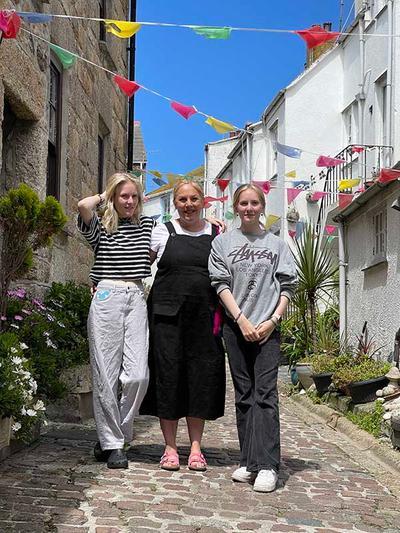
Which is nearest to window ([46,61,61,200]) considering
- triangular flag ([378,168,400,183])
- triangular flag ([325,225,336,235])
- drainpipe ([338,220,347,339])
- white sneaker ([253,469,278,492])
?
triangular flag ([378,168,400,183])

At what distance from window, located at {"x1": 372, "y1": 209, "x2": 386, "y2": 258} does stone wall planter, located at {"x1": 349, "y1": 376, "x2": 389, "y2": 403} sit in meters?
2.28

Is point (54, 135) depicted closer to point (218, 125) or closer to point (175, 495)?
point (218, 125)

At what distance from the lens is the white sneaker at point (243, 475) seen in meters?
4.38

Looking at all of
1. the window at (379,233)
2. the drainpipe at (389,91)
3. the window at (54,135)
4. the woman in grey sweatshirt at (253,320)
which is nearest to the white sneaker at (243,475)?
the woman in grey sweatshirt at (253,320)

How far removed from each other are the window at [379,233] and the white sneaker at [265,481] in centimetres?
567

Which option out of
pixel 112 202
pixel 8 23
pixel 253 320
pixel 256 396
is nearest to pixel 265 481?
pixel 256 396

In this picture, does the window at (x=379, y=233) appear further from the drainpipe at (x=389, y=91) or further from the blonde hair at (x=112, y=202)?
the blonde hair at (x=112, y=202)

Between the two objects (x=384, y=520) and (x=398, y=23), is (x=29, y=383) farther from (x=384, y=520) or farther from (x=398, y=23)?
(x=398, y=23)

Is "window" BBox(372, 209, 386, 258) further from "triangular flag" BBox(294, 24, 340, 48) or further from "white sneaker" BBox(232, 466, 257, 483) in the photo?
"white sneaker" BBox(232, 466, 257, 483)

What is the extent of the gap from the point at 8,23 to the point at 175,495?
312cm

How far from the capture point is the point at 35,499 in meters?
3.77

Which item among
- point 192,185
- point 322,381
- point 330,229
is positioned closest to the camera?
point 192,185

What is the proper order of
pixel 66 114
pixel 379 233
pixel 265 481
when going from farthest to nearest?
pixel 379 233, pixel 66 114, pixel 265 481

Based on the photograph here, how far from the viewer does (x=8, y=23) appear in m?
4.68
